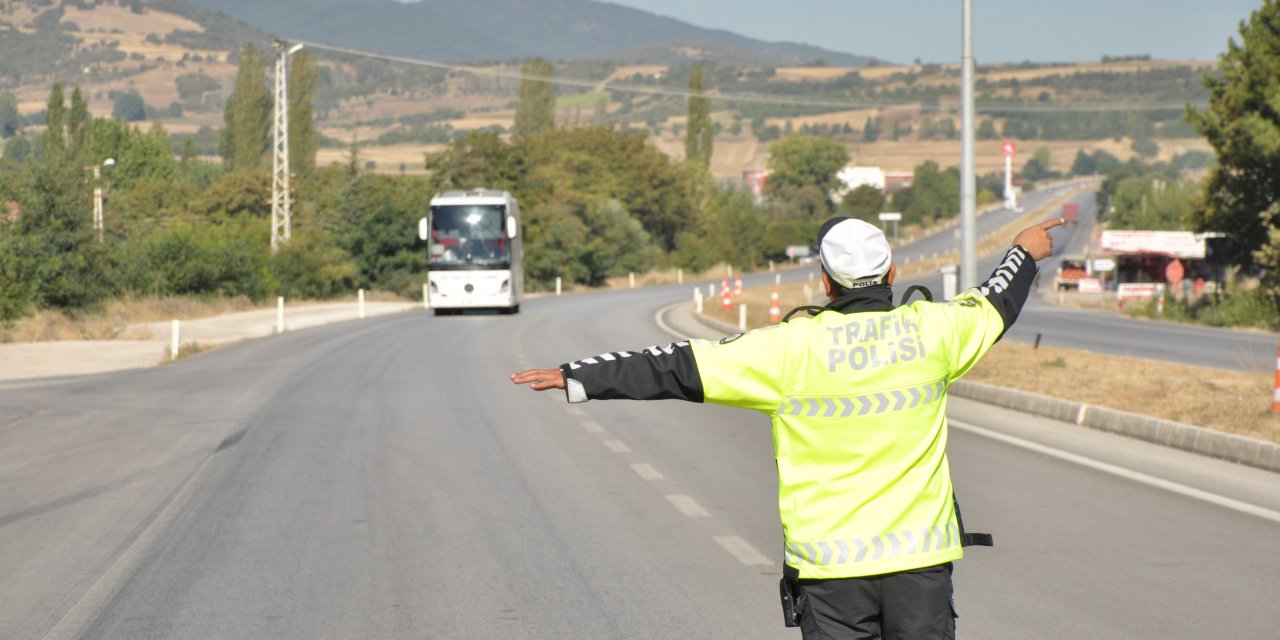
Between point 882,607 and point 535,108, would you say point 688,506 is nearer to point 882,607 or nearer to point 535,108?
point 882,607

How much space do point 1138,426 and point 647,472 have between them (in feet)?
18.1

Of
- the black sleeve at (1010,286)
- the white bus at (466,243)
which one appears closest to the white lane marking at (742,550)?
the black sleeve at (1010,286)

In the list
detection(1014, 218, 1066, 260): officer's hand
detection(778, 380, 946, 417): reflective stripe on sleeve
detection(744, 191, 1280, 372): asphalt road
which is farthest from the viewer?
detection(744, 191, 1280, 372): asphalt road

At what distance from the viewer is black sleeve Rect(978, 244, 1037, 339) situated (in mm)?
4551

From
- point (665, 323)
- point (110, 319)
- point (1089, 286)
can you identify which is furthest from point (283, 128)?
point (1089, 286)

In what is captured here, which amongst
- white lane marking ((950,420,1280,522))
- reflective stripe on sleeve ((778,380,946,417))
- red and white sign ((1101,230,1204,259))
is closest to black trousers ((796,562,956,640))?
reflective stripe on sleeve ((778,380,946,417))

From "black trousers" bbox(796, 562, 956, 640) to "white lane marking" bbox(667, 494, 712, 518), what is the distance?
6039 mm

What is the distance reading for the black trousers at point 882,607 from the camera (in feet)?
13.5

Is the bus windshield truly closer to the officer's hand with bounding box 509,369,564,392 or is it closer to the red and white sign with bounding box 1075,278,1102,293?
the officer's hand with bounding box 509,369,564,392

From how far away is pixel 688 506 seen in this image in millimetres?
10609

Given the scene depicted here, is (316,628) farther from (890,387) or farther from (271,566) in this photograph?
(890,387)

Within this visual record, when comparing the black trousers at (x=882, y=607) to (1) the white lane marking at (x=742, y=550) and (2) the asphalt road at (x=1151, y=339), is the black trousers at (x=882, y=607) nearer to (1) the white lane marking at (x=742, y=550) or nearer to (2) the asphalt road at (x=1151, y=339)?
(1) the white lane marking at (x=742, y=550)

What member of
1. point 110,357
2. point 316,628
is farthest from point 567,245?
point 316,628

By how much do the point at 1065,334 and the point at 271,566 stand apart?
33.0m
